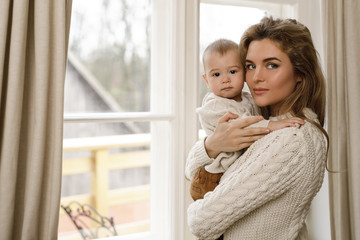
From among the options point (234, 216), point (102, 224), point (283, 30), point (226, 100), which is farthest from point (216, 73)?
point (102, 224)

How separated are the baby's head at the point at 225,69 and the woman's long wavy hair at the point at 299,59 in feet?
0.36

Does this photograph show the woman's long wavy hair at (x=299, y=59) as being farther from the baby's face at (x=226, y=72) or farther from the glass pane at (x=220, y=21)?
the glass pane at (x=220, y=21)

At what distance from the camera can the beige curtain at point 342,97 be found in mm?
1789

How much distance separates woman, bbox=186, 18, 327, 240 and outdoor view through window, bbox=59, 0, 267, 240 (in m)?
0.55

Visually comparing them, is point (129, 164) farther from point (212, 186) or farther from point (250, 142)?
point (250, 142)

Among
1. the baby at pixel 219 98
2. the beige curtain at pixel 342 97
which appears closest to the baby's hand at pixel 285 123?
the baby at pixel 219 98

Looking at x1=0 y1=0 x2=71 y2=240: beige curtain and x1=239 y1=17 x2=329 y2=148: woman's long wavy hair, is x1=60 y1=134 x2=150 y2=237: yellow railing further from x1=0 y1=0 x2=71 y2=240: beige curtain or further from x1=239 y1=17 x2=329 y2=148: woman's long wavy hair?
x1=239 y1=17 x2=329 y2=148: woman's long wavy hair

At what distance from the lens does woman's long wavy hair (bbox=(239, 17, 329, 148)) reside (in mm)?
1186

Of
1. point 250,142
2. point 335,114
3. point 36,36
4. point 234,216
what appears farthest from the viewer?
point 335,114

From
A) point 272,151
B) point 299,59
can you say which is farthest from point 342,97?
point 272,151

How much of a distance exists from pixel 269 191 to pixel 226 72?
0.53 metres

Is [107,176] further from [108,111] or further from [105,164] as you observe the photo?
[108,111]

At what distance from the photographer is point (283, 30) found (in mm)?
1193

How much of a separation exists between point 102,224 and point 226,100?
42.0 inches
